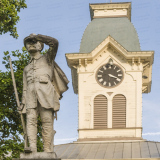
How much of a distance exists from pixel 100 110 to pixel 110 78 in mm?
2143

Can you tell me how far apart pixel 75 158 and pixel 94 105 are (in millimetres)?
8260

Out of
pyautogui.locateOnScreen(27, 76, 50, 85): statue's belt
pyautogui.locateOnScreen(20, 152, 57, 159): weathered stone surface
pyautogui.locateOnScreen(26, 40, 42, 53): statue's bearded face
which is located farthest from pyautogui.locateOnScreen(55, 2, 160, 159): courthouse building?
pyautogui.locateOnScreen(20, 152, 57, 159): weathered stone surface

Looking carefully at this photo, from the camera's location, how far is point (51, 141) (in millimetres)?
10164

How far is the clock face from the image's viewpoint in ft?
118

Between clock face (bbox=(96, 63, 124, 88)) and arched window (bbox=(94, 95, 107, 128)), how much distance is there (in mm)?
924

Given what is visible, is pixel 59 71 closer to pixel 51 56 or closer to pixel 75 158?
pixel 51 56

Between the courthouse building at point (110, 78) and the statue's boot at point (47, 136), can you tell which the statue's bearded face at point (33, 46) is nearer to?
the statue's boot at point (47, 136)

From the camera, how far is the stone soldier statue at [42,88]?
395 inches

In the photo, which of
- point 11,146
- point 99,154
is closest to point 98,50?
point 99,154

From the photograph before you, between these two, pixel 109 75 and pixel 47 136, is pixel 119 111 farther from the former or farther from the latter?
pixel 47 136

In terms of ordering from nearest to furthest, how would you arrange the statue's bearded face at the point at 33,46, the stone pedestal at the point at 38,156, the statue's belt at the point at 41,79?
the stone pedestal at the point at 38,156 < the statue's belt at the point at 41,79 < the statue's bearded face at the point at 33,46

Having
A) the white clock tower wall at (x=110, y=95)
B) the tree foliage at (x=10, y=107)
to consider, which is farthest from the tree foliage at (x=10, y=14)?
the white clock tower wall at (x=110, y=95)

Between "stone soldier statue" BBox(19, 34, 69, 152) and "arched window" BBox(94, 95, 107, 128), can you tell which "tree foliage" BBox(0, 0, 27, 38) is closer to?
"stone soldier statue" BBox(19, 34, 69, 152)

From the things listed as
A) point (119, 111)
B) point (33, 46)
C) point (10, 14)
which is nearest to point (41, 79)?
point (33, 46)
